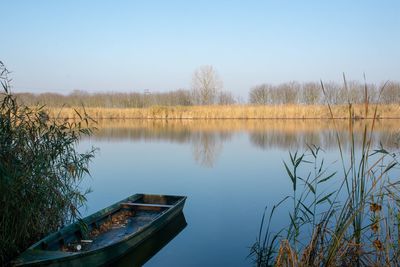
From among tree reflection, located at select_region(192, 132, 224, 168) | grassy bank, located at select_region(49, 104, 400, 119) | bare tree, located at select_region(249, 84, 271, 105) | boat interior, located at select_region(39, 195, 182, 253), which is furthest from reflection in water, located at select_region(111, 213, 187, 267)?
bare tree, located at select_region(249, 84, 271, 105)

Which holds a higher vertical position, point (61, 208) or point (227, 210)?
point (61, 208)

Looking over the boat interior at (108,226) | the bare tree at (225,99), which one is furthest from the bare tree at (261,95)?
the boat interior at (108,226)

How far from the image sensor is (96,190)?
7883mm

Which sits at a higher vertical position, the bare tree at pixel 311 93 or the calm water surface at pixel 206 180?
the bare tree at pixel 311 93

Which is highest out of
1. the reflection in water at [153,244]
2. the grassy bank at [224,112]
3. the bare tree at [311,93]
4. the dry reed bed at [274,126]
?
the bare tree at [311,93]

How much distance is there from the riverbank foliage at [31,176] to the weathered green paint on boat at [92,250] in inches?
11.3

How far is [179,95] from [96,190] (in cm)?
2843

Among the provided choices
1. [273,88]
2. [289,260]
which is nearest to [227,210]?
[289,260]

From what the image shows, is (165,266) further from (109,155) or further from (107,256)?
(109,155)

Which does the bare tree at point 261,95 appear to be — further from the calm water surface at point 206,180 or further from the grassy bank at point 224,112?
the calm water surface at point 206,180

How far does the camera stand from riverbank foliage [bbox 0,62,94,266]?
11.5 ft

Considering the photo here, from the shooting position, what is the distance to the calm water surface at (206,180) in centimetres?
487

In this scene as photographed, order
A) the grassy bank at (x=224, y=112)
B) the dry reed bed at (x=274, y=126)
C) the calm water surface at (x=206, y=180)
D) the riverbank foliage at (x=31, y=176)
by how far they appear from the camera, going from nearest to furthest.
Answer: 1. the riverbank foliage at (x=31, y=176)
2. the calm water surface at (x=206, y=180)
3. the dry reed bed at (x=274, y=126)
4. the grassy bank at (x=224, y=112)

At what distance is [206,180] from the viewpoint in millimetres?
8773
